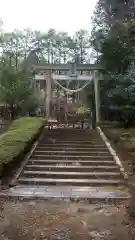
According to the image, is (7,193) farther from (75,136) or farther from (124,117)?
(124,117)

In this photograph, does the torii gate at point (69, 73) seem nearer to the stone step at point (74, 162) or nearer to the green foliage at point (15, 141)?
the green foliage at point (15, 141)

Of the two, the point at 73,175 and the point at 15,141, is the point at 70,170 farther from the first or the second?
the point at 15,141

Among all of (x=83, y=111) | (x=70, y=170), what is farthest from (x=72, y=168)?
(x=83, y=111)

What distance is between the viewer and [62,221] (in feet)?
16.5

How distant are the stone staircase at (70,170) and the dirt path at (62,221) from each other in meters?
0.62

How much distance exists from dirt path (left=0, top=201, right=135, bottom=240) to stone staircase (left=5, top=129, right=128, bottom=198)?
624 millimetres

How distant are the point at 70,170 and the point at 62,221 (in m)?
3.37

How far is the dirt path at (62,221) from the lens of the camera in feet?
14.4

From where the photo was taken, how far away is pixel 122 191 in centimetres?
684

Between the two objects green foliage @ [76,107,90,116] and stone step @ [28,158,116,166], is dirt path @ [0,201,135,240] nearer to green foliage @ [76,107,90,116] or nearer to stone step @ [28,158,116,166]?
stone step @ [28,158,116,166]

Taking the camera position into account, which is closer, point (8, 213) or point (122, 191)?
point (8, 213)

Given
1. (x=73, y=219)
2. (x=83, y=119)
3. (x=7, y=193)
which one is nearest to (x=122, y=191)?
(x=73, y=219)

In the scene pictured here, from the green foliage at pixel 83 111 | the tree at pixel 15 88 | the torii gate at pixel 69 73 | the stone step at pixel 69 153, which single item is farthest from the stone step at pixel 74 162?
the green foliage at pixel 83 111

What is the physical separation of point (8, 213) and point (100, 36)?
11412 mm
